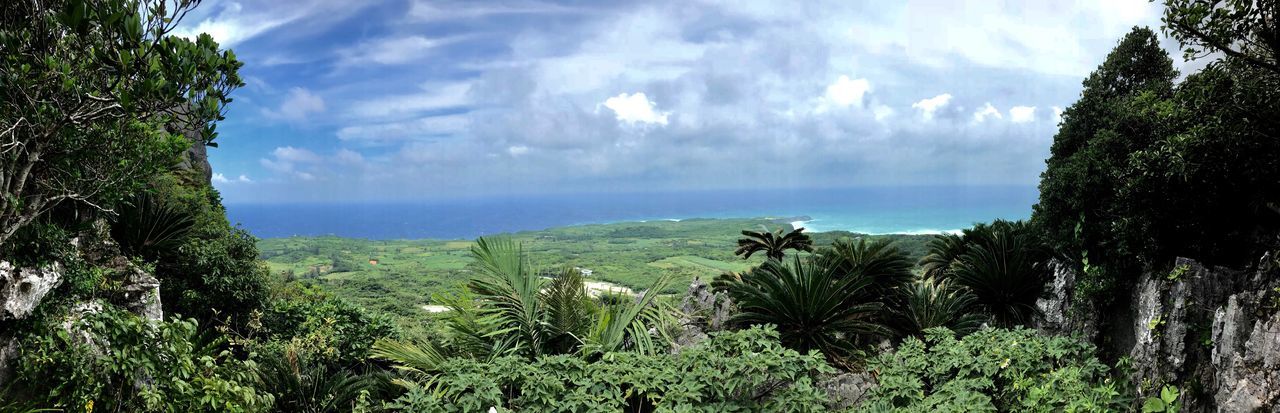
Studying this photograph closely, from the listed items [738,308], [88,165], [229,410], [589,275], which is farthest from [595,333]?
[88,165]

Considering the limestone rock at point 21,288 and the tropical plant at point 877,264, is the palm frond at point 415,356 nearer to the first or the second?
the limestone rock at point 21,288

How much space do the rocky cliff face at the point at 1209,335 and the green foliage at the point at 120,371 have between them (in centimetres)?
811

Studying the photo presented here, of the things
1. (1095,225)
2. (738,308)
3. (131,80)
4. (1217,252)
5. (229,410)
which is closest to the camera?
(131,80)

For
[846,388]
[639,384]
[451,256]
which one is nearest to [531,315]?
[639,384]

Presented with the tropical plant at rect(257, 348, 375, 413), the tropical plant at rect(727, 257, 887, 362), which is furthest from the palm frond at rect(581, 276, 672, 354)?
the tropical plant at rect(257, 348, 375, 413)

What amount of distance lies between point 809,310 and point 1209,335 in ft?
10.3

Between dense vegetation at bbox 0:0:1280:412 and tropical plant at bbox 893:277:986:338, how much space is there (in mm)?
38

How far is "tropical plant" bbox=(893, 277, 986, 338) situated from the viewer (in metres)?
6.77

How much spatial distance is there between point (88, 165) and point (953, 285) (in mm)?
10319

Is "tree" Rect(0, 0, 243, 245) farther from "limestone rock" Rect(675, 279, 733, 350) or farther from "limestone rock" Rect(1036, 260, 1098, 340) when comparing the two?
"limestone rock" Rect(1036, 260, 1098, 340)

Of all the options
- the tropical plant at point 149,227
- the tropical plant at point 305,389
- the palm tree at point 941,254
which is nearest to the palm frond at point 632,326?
the tropical plant at point 305,389

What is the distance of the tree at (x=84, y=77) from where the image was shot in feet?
14.4

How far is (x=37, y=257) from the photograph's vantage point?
582cm

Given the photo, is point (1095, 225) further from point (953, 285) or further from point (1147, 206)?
point (953, 285)
